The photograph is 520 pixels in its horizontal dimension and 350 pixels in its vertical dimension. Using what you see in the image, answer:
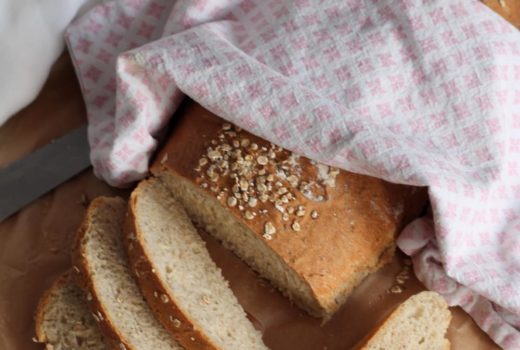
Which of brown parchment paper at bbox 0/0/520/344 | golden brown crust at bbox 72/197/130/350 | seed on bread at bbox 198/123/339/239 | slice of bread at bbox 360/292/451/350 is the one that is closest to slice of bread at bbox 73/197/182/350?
golden brown crust at bbox 72/197/130/350

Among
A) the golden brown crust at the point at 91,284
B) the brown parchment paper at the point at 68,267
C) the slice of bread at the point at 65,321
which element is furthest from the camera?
the brown parchment paper at the point at 68,267

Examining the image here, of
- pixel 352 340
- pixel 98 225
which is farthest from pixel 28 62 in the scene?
pixel 352 340

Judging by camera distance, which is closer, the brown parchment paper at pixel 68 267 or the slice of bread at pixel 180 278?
the slice of bread at pixel 180 278

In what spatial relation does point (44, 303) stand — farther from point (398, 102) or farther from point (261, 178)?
point (398, 102)

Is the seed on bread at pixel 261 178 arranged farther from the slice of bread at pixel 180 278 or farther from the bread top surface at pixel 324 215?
the slice of bread at pixel 180 278

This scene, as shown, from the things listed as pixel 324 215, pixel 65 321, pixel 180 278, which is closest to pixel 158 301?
pixel 180 278

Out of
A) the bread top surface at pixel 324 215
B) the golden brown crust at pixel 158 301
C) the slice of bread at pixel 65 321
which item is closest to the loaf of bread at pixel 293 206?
the bread top surface at pixel 324 215
